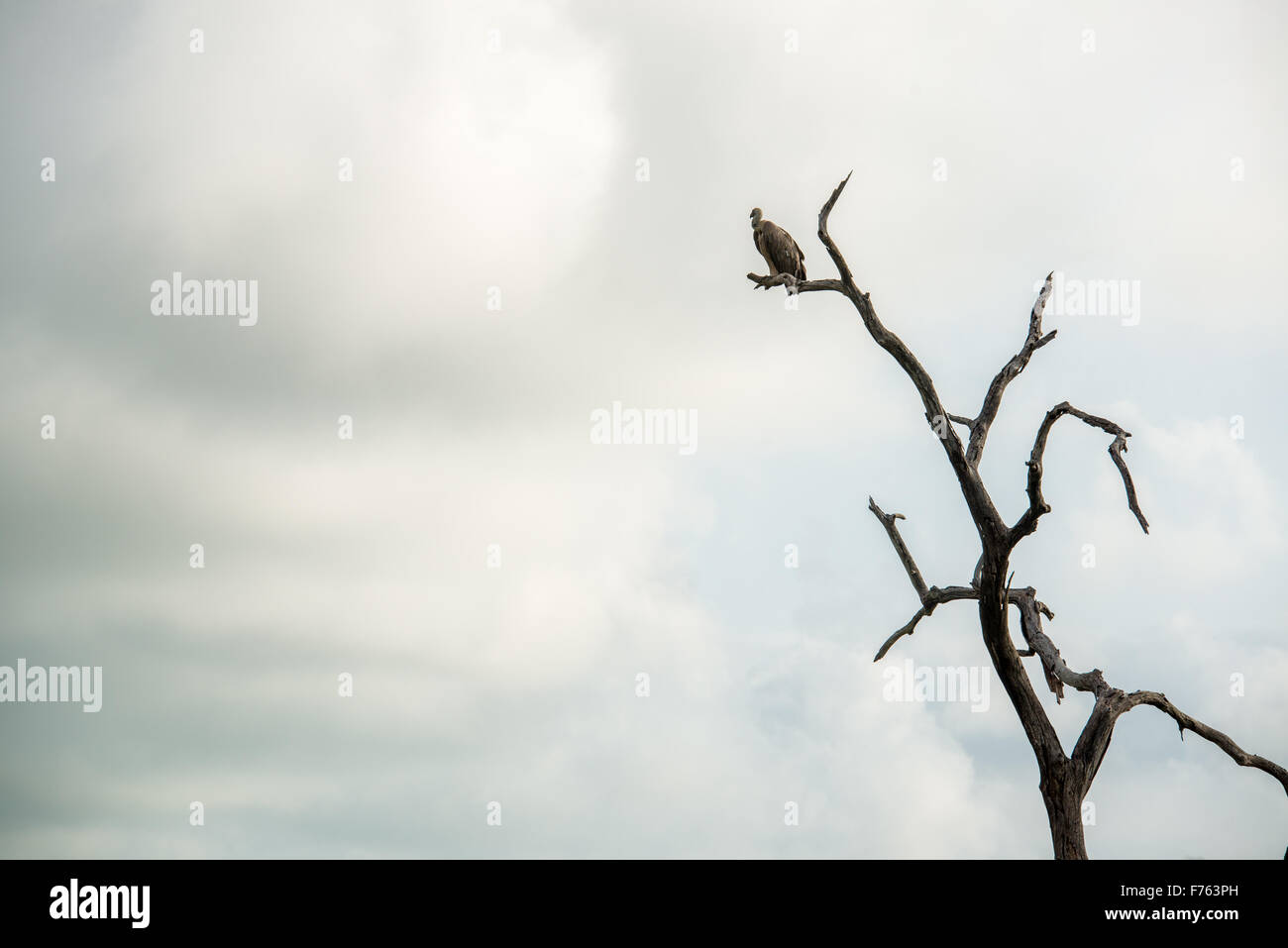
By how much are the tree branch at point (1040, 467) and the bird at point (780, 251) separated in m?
3.06

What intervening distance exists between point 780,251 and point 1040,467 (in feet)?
12.2

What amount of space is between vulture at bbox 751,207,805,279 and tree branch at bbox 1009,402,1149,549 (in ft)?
10.1

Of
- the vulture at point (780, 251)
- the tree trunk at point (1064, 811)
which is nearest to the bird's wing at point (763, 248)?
the vulture at point (780, 251)

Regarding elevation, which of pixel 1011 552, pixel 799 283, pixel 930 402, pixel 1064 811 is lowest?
pixel 1064 811

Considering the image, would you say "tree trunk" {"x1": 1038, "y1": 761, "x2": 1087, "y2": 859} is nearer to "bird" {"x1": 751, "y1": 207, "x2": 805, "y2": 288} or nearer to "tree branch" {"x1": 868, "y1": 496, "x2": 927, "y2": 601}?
"tree branch" {"x1": 868, "y1": 496, "x2": 927, "y2": 601}

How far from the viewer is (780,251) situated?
1179 centimetres

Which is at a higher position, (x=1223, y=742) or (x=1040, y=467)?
(x=1040, y=467)

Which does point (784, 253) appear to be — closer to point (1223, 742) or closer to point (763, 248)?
point (763, 248)

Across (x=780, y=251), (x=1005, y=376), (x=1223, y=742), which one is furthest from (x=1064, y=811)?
(x=780, y=251)
